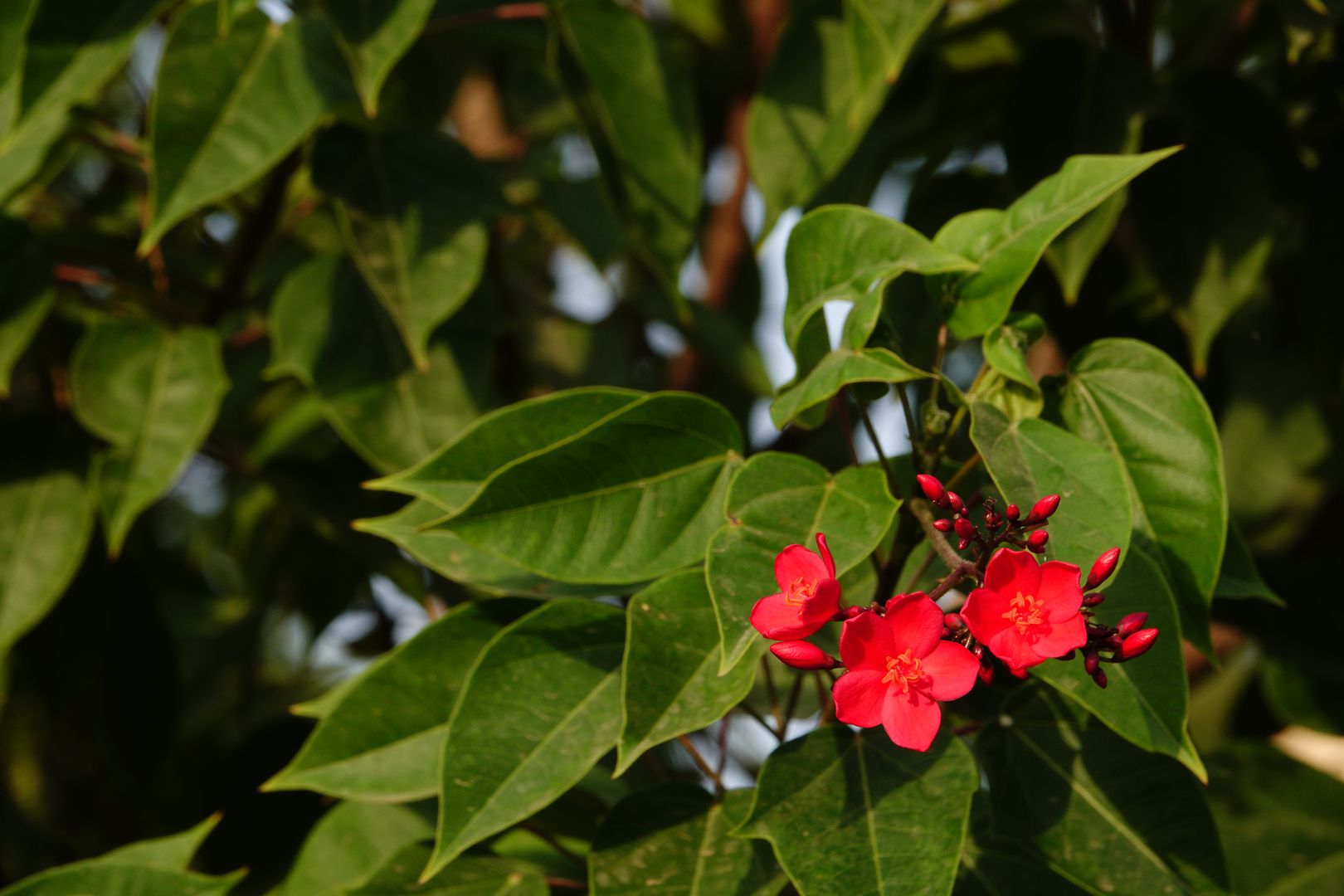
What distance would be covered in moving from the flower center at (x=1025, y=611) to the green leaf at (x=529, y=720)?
1.08ft

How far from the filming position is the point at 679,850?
2.86ft

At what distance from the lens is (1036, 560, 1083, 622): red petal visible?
0.65 m

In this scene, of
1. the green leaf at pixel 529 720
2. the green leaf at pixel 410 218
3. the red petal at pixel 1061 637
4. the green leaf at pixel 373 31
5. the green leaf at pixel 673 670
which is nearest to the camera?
the red petal at pixel 1061 637

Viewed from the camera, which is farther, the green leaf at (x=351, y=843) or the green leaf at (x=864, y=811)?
the green leaf at (x=351, y=843)

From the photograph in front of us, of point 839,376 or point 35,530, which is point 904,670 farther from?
point 35,530

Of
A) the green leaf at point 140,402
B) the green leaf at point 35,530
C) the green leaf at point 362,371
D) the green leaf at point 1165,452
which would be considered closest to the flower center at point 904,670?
the green leaf at point 1165,452

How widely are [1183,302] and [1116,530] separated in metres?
0.67

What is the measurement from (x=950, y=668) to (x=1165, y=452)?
261 mm

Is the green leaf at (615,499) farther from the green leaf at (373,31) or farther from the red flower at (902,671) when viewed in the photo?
→ the green leaf at (373,31)

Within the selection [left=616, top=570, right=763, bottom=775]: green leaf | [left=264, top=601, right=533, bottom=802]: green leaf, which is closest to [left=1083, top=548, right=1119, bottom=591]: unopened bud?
[left=616, top=570, right=763, bottom=775]: green leaf

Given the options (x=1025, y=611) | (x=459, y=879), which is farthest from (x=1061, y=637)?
(x=459, y=879)

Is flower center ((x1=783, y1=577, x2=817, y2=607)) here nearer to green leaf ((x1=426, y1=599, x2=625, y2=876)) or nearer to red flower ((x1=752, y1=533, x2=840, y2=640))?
red flower ((x1=752, y1=533, x2=840, y2=640))

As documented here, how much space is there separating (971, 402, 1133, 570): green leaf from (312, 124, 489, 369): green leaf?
0.66 m

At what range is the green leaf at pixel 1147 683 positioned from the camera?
729 mm
